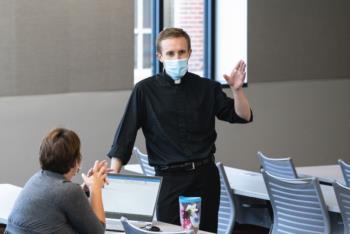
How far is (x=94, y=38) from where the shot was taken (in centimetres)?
952

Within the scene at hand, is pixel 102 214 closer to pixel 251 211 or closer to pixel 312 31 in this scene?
pixel 251 211

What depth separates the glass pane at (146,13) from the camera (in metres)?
10.3

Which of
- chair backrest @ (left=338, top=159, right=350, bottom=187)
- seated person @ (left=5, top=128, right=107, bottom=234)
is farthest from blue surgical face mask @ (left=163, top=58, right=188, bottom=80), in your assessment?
chair backrest @ (left=338, top=159, right=350, bottom=187)

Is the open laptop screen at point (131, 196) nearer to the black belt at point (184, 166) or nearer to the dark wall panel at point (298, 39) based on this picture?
the black belt at point (184, 166)

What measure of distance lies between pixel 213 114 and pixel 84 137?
4.37 meters

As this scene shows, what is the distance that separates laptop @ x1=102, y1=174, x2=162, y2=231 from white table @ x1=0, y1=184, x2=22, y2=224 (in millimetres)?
721

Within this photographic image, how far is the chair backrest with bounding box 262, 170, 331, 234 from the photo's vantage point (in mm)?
6277

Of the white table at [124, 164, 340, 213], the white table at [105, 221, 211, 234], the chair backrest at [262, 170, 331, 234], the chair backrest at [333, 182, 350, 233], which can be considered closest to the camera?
the white table at [105, 221, 211, 234]

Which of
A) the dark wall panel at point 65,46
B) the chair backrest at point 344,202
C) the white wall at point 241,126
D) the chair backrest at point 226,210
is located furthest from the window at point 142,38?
the chair backrest at point 344,202

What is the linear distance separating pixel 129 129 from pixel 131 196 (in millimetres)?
503

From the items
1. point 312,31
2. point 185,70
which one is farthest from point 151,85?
point 312,31

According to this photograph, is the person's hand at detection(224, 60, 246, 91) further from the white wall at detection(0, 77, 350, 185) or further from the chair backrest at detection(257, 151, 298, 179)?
the white wall at detection(0, 77, 350, 185)

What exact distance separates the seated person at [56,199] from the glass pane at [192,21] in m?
6.37

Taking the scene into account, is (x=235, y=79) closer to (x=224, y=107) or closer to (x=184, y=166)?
(x=224, y=107)
